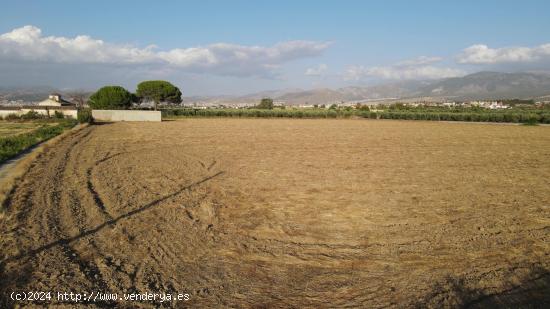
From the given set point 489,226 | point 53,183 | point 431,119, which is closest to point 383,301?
point 489,226

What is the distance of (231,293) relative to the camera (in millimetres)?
5117

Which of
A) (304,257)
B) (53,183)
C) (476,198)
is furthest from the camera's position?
(53,183)

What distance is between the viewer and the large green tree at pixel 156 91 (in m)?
83.6

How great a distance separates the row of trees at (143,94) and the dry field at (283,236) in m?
62.3

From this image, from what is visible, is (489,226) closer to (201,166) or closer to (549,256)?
(549,256)

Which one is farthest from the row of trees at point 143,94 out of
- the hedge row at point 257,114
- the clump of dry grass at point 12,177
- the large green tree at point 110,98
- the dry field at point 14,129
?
the clump of dry grass at point 12,177

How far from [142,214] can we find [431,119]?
215 ft

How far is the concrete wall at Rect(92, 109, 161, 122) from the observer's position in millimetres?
52188

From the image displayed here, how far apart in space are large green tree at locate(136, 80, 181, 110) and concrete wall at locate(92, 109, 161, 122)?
31022 millimetres

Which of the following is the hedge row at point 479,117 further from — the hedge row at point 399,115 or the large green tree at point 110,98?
the large green tree at point 110,98

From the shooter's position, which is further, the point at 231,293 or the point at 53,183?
the point at 53,183

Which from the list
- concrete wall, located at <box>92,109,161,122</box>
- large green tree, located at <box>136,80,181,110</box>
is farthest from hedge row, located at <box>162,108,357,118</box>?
concrete wall, located at <box>92,109,161,122</box>

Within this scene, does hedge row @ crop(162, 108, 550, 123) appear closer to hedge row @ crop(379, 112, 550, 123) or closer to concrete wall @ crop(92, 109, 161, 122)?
hedge row @ crop(379, 112, 550, 123)

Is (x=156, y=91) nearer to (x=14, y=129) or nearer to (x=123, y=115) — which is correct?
(x=123, y=115)
